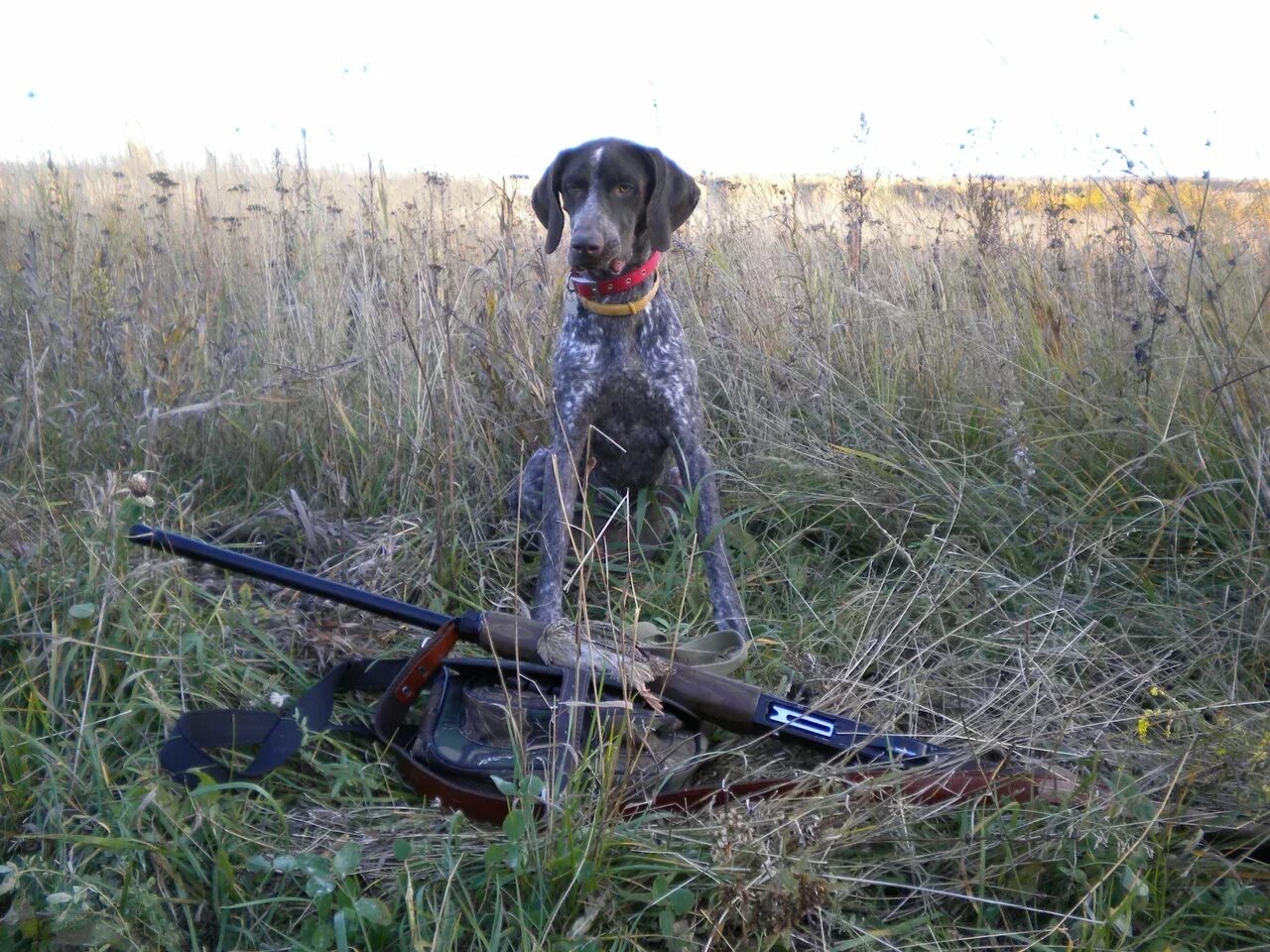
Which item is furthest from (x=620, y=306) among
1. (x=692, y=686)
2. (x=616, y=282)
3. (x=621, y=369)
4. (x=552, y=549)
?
(x=692, y=686)

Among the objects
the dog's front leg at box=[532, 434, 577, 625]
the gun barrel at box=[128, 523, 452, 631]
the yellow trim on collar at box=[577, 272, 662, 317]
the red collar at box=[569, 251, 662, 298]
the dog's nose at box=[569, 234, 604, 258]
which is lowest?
the dog's front leg at box=[532, 434, 577, 625]

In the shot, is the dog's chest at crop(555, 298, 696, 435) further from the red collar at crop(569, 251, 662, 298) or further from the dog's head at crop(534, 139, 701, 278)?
the dog's head at crop(534, 139, 701, 278)

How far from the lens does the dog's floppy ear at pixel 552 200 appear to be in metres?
3.49

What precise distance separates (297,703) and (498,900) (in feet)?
2.68

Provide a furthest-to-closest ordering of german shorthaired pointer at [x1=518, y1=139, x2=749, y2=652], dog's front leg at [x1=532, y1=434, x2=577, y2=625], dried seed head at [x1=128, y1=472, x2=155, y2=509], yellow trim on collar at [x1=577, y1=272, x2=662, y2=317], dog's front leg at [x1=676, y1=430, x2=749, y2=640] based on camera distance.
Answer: yellow trim on collar at [x1=577, y1=272, x2=662, y2=317] → german shorthaired pointer at [x1=518, y1=139, x2=749, y2=652] → dog's front leg at [x1=532, y1=434, x2=577, y2=625] → dog's front leg at [x1=676, y1=430, x2=749, y2=640] → dried seed head at [x1=128, y1=472, x2=155, y2=509]

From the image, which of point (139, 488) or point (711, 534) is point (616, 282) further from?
point (139, 488)

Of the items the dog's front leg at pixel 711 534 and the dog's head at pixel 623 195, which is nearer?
the dog's front leg at pixel 711 534

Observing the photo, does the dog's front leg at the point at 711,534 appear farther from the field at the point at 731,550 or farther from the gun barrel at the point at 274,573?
the gun barrel at the point at 274,573

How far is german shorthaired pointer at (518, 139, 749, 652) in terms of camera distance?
3305 millimetres

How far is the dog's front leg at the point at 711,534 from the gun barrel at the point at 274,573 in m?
0.89

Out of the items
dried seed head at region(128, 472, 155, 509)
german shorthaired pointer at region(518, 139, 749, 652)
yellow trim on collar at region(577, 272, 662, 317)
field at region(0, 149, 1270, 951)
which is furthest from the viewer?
yellow trim on collar at region(577, 272, 662, 317)

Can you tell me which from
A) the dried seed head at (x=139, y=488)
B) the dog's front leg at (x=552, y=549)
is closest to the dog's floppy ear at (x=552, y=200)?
the dog's front leg at (x=552, y=549)

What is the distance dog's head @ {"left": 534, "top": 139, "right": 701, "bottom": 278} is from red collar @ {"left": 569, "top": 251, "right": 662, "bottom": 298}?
3cm

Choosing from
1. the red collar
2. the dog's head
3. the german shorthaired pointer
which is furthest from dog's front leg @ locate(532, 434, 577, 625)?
the dog's head
